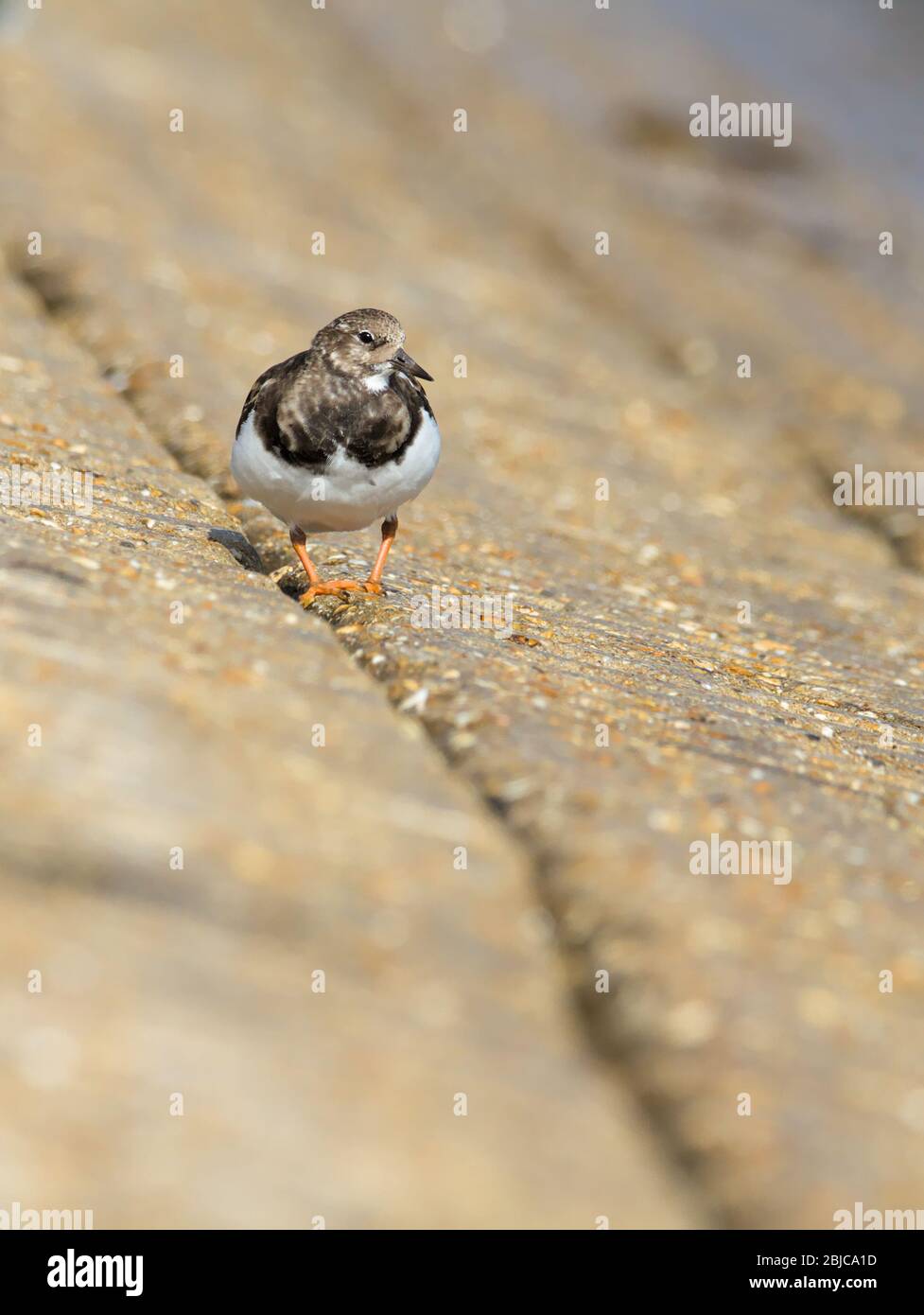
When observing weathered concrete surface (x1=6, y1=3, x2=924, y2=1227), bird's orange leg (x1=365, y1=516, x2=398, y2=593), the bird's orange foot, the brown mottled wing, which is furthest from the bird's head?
weathered concrete surface (x1=6, y1=3, x2=924, y2=1227)

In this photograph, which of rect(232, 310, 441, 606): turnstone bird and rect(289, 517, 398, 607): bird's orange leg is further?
rect(289, 517, 398, 607): bird's orange leg

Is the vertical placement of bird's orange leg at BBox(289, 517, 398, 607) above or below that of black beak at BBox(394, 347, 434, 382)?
below

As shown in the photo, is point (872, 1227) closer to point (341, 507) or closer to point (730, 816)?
point (730, 816)

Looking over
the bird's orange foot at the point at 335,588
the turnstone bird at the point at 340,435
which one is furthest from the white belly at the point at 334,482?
the bird's orange foot at the point at 335,588

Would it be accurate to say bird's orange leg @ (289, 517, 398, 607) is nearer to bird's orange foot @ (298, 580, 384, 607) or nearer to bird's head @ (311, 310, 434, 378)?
bird's orange foot @ (298, 580, 384, 607)

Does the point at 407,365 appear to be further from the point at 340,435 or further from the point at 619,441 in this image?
the point at 619,441
